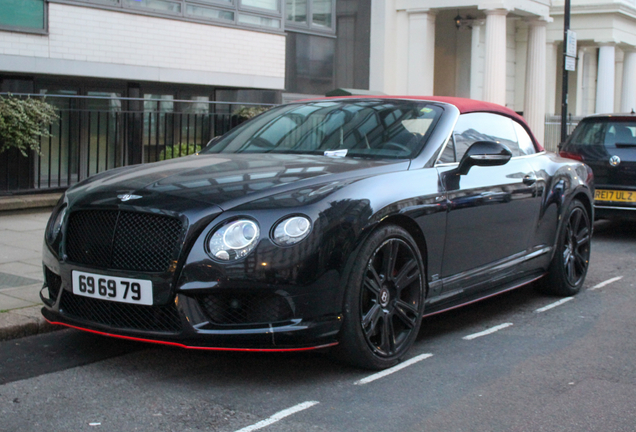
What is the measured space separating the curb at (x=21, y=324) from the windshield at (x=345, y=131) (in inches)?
63.8

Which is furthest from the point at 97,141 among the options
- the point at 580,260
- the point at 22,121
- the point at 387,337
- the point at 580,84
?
the point at 580,84

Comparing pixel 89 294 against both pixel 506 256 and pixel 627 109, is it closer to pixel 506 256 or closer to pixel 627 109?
pixel 506 256

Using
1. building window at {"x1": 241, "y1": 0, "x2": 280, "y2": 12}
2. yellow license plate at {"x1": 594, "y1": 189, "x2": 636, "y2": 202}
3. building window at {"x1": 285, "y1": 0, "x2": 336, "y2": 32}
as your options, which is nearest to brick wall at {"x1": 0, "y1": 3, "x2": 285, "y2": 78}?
building window at {"x1": 241, "y1": 0, "x2": 280, "y2": 12}

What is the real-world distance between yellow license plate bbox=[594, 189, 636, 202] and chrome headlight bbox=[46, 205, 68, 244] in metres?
7.41

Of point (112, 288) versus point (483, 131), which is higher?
point (483, 131)

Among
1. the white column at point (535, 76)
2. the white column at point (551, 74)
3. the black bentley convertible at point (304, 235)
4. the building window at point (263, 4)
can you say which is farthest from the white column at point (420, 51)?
Answer: the black bentley convertible at point (304, 235)

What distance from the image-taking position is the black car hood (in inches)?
166

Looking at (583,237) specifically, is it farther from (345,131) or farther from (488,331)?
(345,131)

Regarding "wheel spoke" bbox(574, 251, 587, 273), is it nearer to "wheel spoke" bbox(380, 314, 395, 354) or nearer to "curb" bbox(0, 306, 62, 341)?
"wheel spoke" bbox(380, 314, 395, 354)

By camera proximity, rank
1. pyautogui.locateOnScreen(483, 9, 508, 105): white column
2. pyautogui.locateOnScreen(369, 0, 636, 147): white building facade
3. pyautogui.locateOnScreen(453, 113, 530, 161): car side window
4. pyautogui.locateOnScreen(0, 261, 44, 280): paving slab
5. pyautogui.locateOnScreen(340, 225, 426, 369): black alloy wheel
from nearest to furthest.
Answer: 1. pyautogui.locateOnScreen(340, 225, 426, 369): black alloy wheel
2. pyautogui.locateOnScreen(453, 113, 530, 161): car side window
3. pyautogui.locateOnScreen(0, 261, 44, 280): paving slab
4. pyautogui.locateOnScreen(483, 9, 508, 105): white column
5. pyautogui.locateOnScreen(369, 0, 636, 147): white building facade

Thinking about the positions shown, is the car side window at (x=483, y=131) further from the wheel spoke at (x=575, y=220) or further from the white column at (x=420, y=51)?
the white column at (x=420, y=51)

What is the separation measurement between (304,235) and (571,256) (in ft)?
11.6

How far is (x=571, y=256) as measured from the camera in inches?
271

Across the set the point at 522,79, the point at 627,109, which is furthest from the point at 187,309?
the point at 627,109
